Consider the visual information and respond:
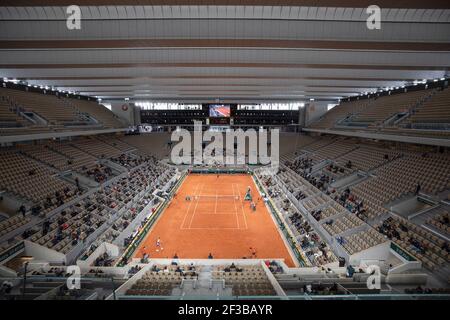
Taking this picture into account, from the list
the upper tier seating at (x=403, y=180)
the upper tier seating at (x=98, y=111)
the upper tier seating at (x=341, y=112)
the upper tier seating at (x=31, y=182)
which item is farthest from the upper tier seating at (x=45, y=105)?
the upper tier seating at (x=341, y=112)

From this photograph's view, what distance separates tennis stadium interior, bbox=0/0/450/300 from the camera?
9203 millimetres

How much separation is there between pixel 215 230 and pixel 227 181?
52.9ft

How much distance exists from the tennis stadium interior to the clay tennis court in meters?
0.18

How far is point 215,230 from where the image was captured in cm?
1838

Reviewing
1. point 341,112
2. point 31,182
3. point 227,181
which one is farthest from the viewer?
point 341,112

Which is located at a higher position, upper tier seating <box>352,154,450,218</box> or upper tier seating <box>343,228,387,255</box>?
upper tier seating <box>352,154,450,218</box>

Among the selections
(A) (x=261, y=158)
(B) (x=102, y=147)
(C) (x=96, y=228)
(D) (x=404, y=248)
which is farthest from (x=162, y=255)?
(A) (x=261, y=158)

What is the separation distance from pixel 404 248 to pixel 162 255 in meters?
13.4

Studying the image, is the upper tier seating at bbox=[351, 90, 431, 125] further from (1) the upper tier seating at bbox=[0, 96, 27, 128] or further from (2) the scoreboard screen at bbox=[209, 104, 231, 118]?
(1) the upper tier seating at bbox=[0, 96, 27, 128]

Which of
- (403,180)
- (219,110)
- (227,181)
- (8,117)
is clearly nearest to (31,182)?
(8,117)

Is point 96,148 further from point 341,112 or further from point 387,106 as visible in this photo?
point 387,106

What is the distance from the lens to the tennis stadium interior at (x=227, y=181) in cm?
920

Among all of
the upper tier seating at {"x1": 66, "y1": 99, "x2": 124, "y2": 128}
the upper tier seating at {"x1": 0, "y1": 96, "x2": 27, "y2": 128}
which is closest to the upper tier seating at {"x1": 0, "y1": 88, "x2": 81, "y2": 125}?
the upper tier seating at {"x1": 0, "y1": 96, "x2": 27, "y2": 128}
